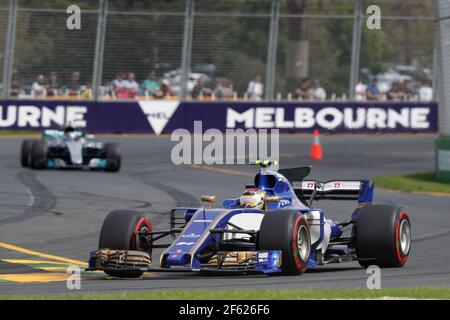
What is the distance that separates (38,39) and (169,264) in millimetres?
26124

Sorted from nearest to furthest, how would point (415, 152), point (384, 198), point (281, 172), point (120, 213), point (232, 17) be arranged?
point (120, 213) → point (281, 172) → point (384, 198) → point (415, 152) → point (232, 17)

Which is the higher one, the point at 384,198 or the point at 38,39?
the point at 38,39

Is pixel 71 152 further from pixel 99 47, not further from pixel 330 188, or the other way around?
pixel 330 188

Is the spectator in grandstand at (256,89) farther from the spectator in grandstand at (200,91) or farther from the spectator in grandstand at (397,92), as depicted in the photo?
the spectator in grandstand at (397,92)

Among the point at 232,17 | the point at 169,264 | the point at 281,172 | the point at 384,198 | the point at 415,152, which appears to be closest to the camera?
the point at 169,264

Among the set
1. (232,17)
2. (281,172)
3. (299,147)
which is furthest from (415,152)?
(281,172)

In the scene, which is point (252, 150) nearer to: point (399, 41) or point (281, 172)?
point (399, 41)

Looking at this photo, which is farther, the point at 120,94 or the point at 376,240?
the point at 120,94

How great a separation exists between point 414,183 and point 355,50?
13584mm

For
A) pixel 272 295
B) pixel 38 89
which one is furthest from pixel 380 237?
pixel 38 89

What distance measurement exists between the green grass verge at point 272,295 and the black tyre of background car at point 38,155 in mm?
18491

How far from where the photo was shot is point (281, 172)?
1529 centimetres

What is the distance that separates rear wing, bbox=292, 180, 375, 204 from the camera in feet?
50.6

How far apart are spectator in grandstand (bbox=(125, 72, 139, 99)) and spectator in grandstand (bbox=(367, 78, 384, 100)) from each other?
25.7 ft
